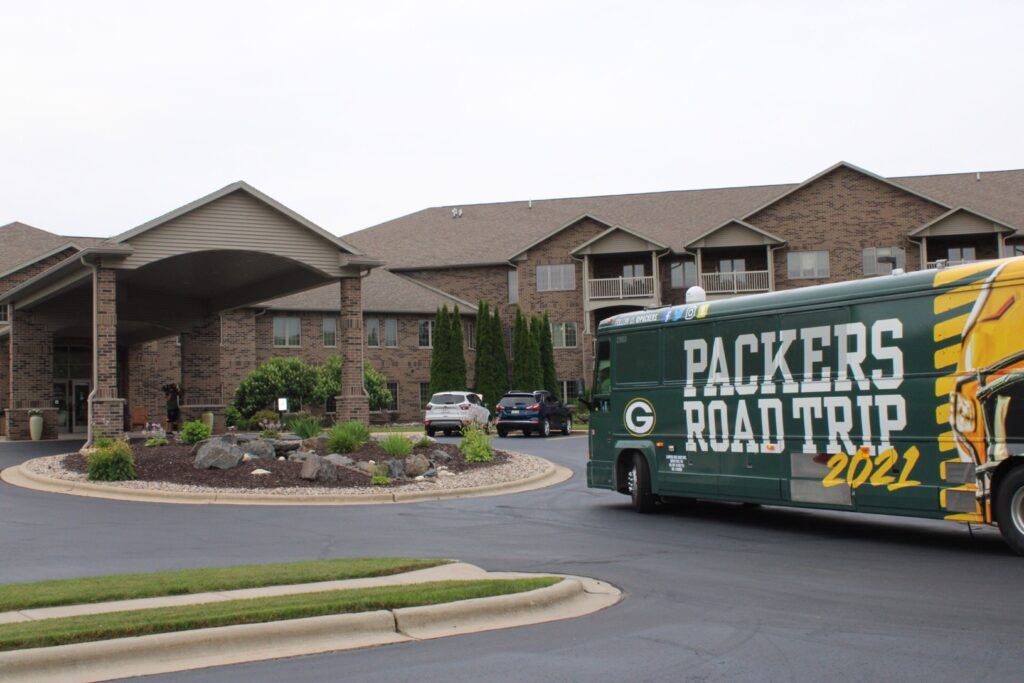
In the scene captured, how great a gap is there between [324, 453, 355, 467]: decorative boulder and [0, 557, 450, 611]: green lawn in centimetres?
929

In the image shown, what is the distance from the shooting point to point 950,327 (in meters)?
11.6

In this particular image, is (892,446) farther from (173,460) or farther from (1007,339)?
(173,460)

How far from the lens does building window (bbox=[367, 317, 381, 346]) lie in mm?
51875

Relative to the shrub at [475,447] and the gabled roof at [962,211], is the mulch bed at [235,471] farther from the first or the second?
the gabled roof at [962,211]

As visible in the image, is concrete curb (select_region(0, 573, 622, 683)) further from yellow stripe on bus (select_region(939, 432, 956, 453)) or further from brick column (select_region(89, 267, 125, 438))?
brick column (select_region(89, 267, 125, 438))

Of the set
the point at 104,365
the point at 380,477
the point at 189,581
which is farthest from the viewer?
the point at 104,365

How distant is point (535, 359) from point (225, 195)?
2788 centimetres

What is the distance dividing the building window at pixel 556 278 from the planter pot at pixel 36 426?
26960 millimetres

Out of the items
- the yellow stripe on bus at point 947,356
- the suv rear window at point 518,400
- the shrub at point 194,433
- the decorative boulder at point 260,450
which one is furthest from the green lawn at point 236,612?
the suv rear window at point 518,400

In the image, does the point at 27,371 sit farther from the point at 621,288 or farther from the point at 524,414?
the point at 621,288

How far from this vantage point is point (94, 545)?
1237 cm

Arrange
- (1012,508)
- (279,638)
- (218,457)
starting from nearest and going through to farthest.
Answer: (279,638) < (1012,508) < (218,457)

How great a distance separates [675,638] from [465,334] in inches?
1871

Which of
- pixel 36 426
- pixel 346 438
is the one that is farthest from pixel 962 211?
pixel 36 426
